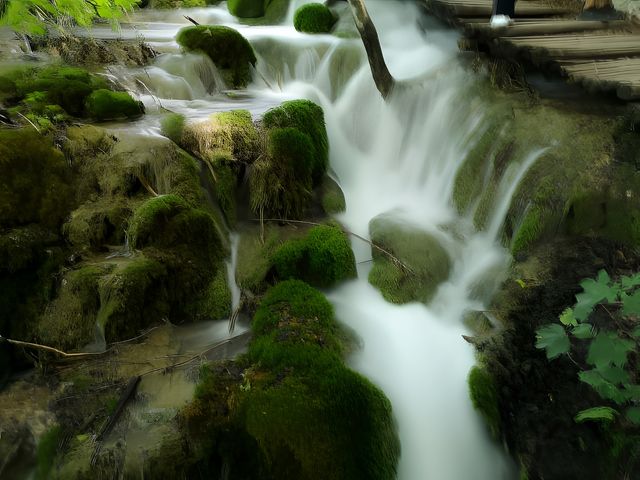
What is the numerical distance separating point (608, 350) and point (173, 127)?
13.2 ft

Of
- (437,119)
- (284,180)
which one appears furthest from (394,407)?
(437,119)

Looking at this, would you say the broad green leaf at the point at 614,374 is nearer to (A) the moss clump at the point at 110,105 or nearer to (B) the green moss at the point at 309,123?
(B) the green moss at the point at 309,123

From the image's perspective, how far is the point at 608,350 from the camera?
2.31m

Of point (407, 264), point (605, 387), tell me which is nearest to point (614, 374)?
point (605, 387)

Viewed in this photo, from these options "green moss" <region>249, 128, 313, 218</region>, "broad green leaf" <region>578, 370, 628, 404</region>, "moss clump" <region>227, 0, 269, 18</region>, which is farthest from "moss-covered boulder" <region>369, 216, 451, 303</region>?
"moss clump" <region>227, 0, 269, 18</region>

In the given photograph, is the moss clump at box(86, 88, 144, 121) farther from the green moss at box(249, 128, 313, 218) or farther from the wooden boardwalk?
the wooden boardwalk

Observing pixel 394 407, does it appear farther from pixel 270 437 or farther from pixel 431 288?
pixel 431 288

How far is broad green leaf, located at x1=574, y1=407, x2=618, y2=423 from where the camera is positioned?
8.70ft

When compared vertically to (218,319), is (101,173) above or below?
above

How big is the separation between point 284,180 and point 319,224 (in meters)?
0.54

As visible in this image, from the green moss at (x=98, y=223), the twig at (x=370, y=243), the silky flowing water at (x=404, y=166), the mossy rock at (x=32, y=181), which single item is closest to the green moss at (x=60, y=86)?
the silky flowing water at (x=404, y=166)

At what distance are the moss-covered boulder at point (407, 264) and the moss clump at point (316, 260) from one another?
0.31 metres

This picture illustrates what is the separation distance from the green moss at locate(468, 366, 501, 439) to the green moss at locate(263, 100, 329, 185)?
101 inches

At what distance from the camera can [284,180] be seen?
443 cm
